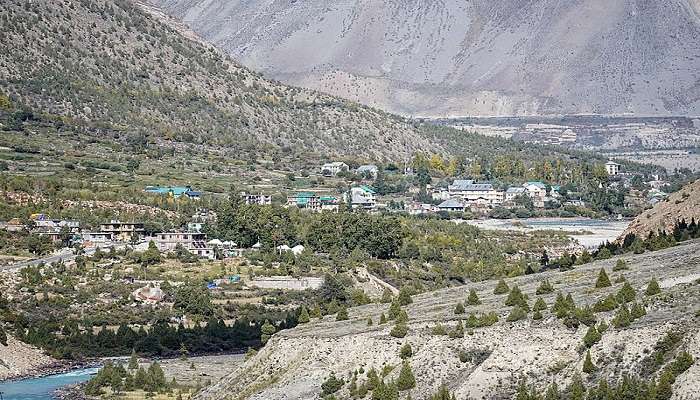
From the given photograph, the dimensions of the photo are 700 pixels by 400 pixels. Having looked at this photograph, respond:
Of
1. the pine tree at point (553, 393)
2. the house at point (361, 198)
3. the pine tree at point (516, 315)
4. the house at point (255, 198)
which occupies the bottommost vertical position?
the pine tree at point (553, 393)

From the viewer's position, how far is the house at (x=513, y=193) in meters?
178

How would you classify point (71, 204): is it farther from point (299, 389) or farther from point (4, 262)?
point (299, 389)

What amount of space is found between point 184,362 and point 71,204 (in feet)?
140

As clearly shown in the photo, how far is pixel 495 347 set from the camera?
56.9m

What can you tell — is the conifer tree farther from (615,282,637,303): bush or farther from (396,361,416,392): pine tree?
(396,361,416,392): pine tree

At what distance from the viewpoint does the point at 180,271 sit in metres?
107

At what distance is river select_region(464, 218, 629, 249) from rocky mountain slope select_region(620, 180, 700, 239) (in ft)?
122

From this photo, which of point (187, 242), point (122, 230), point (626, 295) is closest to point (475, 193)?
point (122, 230)

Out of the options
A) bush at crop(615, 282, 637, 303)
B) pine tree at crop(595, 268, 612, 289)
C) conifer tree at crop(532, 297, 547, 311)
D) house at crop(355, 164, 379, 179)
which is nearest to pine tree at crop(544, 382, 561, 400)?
bush at crop(615, 282, 637, 303)

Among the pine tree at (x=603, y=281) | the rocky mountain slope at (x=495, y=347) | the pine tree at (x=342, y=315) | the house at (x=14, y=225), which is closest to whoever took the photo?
the rocky mountain slope at (x=495, y=347)

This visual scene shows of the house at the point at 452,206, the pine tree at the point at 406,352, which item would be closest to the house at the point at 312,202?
the house at the point at 452,206

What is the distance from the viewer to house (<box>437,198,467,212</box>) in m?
166

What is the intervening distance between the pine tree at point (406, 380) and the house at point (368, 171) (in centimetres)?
12722

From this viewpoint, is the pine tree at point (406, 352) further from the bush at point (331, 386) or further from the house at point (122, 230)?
the house at point (122, 230)
